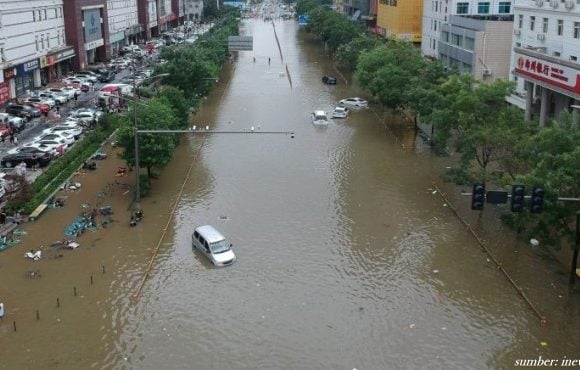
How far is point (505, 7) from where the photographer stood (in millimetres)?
64750

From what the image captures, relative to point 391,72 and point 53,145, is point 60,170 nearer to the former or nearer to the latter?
point 53,145

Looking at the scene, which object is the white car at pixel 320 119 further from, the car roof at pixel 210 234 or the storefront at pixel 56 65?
the storefront at pixel 56 65

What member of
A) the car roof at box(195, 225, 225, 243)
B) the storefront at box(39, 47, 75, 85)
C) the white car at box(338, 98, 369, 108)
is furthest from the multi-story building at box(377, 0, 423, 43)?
the car roof at box(195, 225, 225, 243)

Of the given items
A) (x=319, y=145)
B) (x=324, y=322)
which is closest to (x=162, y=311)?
(x=324, y=322)

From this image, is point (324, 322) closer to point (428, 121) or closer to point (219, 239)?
point (219, 239)

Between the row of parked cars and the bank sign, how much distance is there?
25.7 meters

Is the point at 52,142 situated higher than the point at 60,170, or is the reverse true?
the point at 52,142

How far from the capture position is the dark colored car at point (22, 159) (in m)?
36.1

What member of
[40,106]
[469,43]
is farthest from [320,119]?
[40,106]

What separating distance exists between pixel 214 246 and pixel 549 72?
22.9 m

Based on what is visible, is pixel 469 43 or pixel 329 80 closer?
pixel 469 43

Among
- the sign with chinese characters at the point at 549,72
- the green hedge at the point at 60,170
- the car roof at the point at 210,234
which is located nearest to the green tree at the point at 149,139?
the green hedge at the point at 60,170

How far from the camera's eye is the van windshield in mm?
24391

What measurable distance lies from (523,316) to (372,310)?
4.61 m
